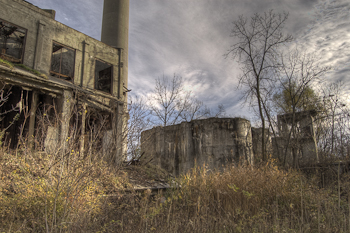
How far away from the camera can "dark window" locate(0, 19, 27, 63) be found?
34.9 feet

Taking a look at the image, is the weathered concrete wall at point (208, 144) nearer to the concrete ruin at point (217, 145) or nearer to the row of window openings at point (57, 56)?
the concrete ruin at point (217, 145)

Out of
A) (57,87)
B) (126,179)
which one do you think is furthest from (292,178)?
(57,87)

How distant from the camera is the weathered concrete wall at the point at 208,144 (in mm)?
14375

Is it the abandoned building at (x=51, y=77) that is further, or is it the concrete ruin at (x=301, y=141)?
the concrete ruin at (x=301, y=141)

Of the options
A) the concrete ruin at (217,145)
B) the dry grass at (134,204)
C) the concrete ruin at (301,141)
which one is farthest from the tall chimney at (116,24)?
the dry grass at (134,204)

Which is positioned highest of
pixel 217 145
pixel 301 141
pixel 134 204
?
pixel 301 141

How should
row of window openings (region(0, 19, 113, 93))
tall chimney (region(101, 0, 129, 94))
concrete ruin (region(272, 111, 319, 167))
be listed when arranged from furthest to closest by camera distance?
tall chimney (region(101, 0, 129, 94)) → concrete ruin (region(272, 111, 319, 167)) → row of window openings (region(0, 19, 113, 93))

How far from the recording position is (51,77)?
11.2m

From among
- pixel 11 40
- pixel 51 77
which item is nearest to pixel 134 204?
pixel 51 77

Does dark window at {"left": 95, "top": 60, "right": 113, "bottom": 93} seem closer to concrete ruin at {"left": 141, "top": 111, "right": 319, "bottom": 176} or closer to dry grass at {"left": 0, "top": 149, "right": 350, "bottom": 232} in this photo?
concrete ruin at {"left": 141, "top": 111, "right": 319, "bottom": 176}

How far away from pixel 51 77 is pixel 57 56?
310 cm

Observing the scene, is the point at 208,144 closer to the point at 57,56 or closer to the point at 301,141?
the point at 301,141

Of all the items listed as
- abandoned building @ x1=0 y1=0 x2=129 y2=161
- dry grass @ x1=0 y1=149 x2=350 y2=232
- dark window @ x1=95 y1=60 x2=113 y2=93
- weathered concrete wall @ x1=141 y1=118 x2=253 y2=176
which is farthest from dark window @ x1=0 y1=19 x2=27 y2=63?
weathered concrete wall @ x1=141 y1=118 x2=253 y2=176

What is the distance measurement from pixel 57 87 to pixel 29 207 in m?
6.25
